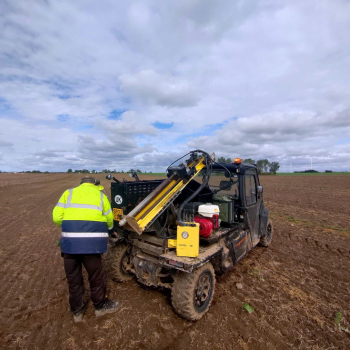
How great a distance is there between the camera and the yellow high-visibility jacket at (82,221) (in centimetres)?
294

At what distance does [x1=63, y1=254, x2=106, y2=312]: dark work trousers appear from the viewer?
307 centimetres

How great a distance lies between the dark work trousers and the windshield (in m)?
2.49

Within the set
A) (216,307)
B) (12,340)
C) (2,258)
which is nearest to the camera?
(12,340)

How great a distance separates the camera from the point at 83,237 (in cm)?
296

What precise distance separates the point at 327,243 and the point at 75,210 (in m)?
6.90

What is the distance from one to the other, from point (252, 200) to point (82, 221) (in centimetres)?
362

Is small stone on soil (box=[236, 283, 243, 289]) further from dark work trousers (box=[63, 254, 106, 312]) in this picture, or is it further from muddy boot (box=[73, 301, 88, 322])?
muddy boot (box=[73, 301, 88, 322])

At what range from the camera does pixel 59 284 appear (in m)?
4.14

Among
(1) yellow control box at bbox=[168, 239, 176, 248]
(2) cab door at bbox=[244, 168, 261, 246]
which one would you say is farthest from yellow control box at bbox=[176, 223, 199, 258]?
(2) cab door at bbox=[244, 168, 261, 246]

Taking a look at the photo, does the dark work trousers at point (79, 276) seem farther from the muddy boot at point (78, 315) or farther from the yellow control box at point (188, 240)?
the yellow control box at point (188, 240)

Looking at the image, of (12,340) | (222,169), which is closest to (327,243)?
(222,169)

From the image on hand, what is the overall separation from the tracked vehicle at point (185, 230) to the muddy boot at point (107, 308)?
0.51m

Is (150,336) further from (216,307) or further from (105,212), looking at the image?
(105,212)

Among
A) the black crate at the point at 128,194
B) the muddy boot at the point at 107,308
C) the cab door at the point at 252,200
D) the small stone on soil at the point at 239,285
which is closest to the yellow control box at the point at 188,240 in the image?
the black crate at the point at 128,194
